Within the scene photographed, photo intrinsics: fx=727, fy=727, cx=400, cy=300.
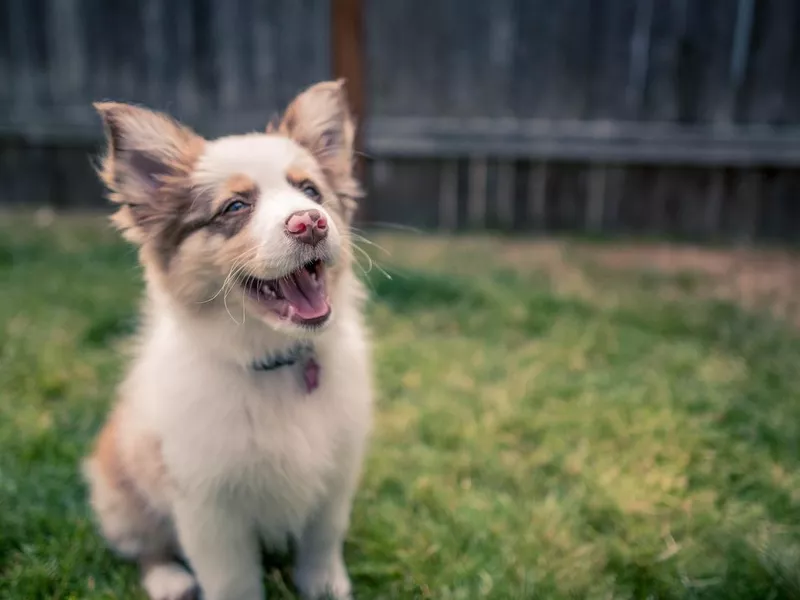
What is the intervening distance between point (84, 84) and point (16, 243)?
154cm

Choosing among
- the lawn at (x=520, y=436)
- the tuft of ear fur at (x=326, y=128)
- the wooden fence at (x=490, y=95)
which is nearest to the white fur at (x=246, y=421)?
the tuft of ear fur at (x=326, y=128)

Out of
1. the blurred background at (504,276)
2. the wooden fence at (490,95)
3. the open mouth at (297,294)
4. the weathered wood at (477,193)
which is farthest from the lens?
the weathered wood at (477,193)

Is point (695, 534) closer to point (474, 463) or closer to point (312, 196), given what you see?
point (474, 463)

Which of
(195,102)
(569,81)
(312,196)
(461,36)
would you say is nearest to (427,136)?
(461,36)

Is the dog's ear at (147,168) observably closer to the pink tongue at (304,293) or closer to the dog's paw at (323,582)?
the pink tongue at (304,293)

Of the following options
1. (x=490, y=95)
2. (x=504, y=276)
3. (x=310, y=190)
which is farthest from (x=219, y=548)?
(x=490, y=95)

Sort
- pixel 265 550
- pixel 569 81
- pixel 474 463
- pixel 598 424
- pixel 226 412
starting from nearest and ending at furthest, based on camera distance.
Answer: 1. pixel 226 412
2. pixel 265 550
3. pixel 474 463
4. pixel 598 424
5. pixel 569 81

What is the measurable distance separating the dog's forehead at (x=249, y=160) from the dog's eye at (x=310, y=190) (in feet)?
0.17

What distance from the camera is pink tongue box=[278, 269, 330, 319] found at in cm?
187

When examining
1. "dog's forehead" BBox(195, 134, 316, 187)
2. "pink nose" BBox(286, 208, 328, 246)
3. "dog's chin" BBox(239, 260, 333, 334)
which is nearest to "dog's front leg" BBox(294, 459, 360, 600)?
"dog's chin" BBox(239, 260, 333, 334)

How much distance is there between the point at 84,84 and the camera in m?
6.04

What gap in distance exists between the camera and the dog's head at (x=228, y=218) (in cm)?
178

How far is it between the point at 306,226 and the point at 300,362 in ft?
1.42

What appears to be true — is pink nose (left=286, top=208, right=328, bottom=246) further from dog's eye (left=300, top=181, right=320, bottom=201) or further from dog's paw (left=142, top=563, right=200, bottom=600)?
dog's paw (left=142, top=563, right=200, bottom=600)
